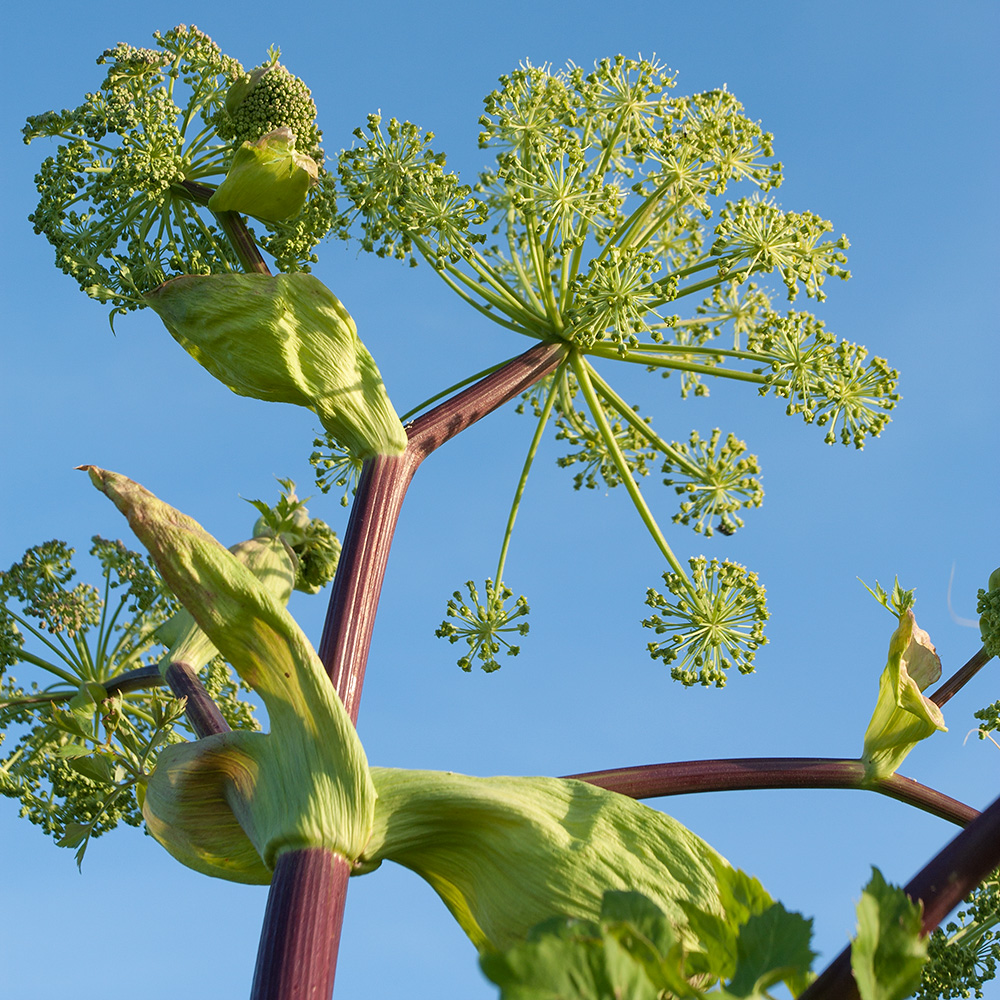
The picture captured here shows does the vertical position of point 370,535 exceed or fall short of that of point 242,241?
it falls short

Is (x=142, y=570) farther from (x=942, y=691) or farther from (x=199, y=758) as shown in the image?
(x=942, y=691)

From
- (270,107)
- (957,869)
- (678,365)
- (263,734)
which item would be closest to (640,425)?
(678,365)

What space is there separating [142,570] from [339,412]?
2374 mm

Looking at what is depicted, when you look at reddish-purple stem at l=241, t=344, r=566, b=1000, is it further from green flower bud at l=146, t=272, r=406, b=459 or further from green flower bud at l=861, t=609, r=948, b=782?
green flower bud at l=861, t=609, r=948, b=782

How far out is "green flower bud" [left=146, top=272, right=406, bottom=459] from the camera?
2381mm

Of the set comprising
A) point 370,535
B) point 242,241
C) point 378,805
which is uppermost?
point 242,241

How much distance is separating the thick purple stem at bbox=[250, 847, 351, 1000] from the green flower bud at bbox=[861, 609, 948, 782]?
43.8 inches

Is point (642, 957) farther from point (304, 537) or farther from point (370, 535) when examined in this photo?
point (304, 537)

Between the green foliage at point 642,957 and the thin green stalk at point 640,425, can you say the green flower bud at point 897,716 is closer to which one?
the green foliage at point 642,957

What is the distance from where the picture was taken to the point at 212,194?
9.75 ft

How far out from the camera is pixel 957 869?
107 cm

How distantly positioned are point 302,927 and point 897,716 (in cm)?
127

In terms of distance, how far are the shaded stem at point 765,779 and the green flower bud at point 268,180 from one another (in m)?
1.81

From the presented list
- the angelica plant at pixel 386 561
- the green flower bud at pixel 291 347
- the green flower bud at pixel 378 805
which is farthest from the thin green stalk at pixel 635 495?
the green flower bud at pixel 378 805
